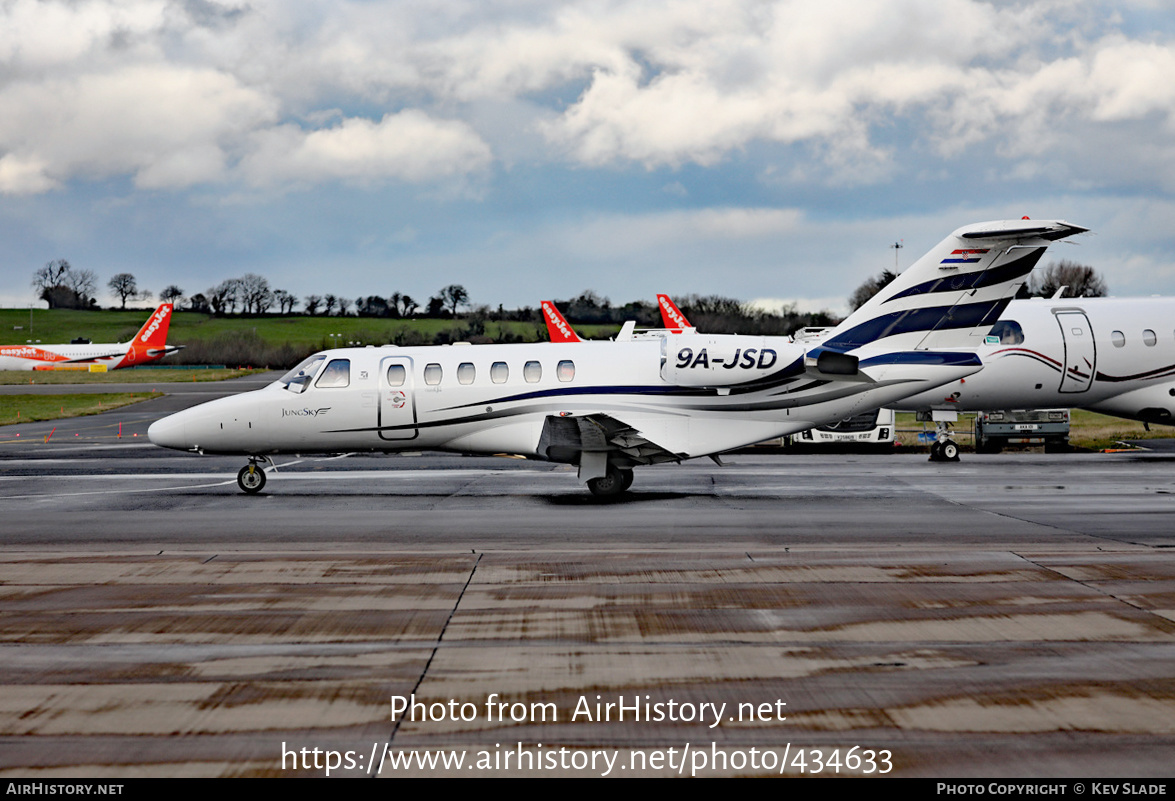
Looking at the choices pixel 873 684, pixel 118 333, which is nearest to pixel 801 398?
pixel 873 684

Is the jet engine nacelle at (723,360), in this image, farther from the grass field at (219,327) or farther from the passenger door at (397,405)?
the grass field at (219,327)

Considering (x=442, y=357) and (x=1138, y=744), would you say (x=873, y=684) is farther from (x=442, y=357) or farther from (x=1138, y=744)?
(x=442, y=357)

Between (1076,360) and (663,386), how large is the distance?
38.7 ft

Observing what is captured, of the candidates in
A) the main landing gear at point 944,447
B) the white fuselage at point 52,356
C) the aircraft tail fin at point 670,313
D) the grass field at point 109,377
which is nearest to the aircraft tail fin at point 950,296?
the main landing gear at point 944,447

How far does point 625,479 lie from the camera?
56.4 feet

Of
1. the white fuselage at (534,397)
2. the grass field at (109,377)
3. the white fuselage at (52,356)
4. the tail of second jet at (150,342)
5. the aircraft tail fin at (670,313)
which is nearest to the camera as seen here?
the white fuselage at (534,397)

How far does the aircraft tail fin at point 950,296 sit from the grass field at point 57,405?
39.1m

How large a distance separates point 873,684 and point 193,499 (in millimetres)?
14263

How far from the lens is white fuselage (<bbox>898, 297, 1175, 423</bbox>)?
2234 centimetres

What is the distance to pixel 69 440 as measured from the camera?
3288 cm

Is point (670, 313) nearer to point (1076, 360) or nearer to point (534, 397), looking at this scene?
point (1076, 360)

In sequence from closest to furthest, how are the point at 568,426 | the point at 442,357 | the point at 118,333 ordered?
the point at 568,426 → the point at 442,357 → the point at 118,333

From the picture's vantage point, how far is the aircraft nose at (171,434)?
17938 millimetres

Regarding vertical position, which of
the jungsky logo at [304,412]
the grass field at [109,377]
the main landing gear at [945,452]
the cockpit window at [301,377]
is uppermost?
the cockpit window at [301,377]
